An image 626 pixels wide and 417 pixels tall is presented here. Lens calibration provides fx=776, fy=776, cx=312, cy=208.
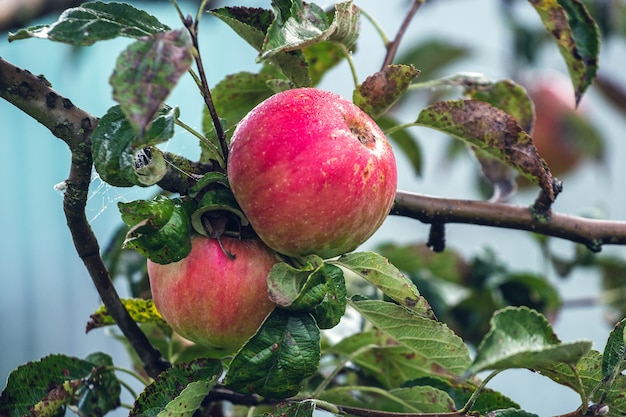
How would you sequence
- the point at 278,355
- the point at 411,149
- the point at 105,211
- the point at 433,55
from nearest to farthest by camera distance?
the point at 278,355 → the point at 411,149 → the point at 433,55 → the point at 105,211

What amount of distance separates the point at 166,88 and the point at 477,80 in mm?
424

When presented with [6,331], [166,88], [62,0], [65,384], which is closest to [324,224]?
[166,88]

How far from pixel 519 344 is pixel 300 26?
0.24 metres

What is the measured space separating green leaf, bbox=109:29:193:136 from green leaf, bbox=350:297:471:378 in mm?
245

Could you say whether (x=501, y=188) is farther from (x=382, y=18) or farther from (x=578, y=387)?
(x=382, y=18)

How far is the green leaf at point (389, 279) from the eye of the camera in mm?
526

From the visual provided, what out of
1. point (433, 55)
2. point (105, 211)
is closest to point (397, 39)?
point (433, 55)

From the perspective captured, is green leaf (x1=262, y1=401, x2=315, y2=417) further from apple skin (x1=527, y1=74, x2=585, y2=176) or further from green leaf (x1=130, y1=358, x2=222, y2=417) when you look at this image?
apple skin (x1=527, y1=74, x2=585, y2=176)

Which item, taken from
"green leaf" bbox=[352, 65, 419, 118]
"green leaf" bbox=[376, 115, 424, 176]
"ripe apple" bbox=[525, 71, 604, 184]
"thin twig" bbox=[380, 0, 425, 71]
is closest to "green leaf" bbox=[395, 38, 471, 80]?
"ripe apple" bbox=[525, 71, 604, 184]

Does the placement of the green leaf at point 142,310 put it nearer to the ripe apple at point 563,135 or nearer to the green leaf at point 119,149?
the green leaf at point 119,149

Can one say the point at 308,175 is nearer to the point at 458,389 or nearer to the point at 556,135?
the point at 458,389

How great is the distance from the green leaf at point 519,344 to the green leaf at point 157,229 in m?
0.20

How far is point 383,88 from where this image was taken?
1.87ft

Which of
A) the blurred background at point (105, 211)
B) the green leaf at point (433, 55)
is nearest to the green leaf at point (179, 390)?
the green leaf at point (433, 55)
